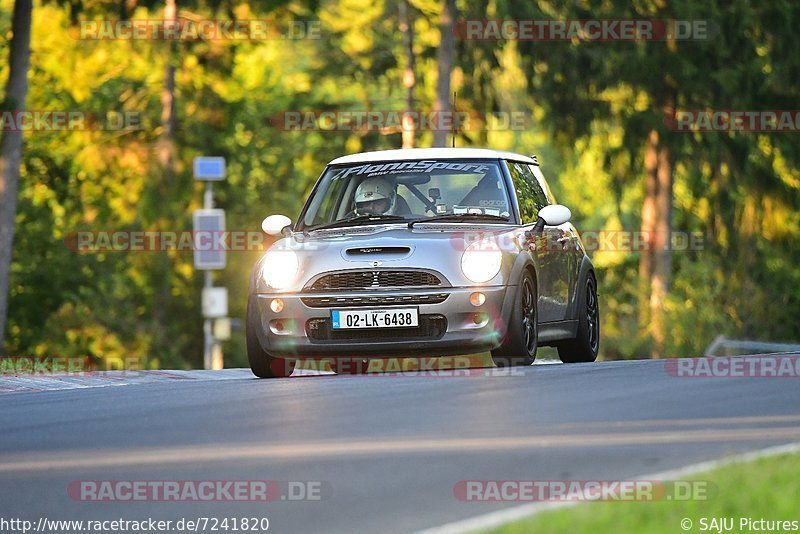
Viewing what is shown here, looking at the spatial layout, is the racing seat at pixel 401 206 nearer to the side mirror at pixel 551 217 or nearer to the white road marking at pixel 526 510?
the side mirror at pixel 551 217

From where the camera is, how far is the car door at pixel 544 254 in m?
15.3


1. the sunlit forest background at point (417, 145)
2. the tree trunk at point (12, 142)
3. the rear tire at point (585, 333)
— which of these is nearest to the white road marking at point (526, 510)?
the rear tire at point (585, 333)

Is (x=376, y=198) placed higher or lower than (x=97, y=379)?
higher

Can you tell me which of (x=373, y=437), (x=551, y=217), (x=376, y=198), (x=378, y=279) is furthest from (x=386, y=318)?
(x=373, y=437)

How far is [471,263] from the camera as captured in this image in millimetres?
14172

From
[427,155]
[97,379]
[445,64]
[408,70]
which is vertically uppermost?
[445,64]

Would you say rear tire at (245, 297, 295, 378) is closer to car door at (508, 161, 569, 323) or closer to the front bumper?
the front bumper

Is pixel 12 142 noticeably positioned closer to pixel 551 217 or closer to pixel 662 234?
pixel 551 217

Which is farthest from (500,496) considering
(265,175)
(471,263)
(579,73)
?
(265,175)

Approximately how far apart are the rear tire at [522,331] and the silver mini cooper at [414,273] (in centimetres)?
1

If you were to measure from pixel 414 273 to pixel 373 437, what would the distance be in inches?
→ 179

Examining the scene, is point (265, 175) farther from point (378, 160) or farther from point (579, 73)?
point (378, 160)

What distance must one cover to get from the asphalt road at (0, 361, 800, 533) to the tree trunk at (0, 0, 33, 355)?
17106mm

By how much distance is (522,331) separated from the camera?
47.6ft
